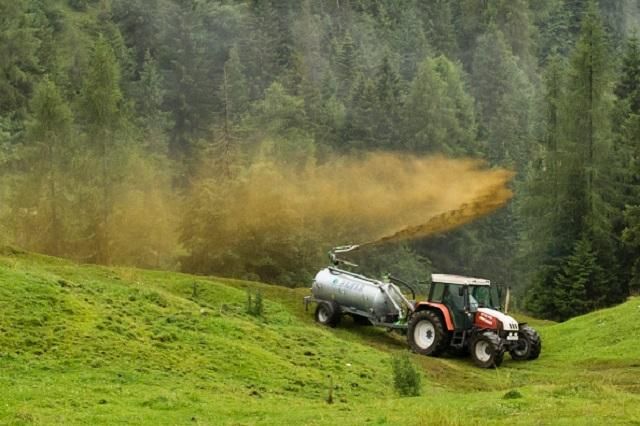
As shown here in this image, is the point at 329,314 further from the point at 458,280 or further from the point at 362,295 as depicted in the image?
the point at 458,280

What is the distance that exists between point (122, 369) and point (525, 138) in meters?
101

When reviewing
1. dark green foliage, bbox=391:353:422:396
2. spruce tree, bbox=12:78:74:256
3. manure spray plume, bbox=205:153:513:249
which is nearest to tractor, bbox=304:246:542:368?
dark green foliage, bbox=391:353:422:396

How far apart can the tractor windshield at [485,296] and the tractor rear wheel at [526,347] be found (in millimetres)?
1384

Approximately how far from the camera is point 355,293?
3859 cm

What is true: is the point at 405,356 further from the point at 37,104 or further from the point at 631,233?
the point at 37,104

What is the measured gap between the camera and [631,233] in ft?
216

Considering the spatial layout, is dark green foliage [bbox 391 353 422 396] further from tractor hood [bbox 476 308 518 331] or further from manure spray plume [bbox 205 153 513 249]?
manure spray plume [bbox 205 153 513 249]

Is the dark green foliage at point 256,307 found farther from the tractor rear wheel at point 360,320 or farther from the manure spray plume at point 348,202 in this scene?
the manure spray plume at point 348,202

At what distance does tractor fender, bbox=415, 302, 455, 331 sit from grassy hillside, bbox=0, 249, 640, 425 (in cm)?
138

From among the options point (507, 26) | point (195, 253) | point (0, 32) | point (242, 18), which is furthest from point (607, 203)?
point (507, 26)

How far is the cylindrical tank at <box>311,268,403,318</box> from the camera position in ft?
124

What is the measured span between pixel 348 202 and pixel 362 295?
152 ft

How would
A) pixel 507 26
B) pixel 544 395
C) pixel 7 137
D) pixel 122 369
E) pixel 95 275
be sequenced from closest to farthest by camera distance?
pixel 544 395
pixel 122 369
pixel 95 275
pixel 7 137
pixel 507 26

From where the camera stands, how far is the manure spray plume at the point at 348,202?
2635 inches
